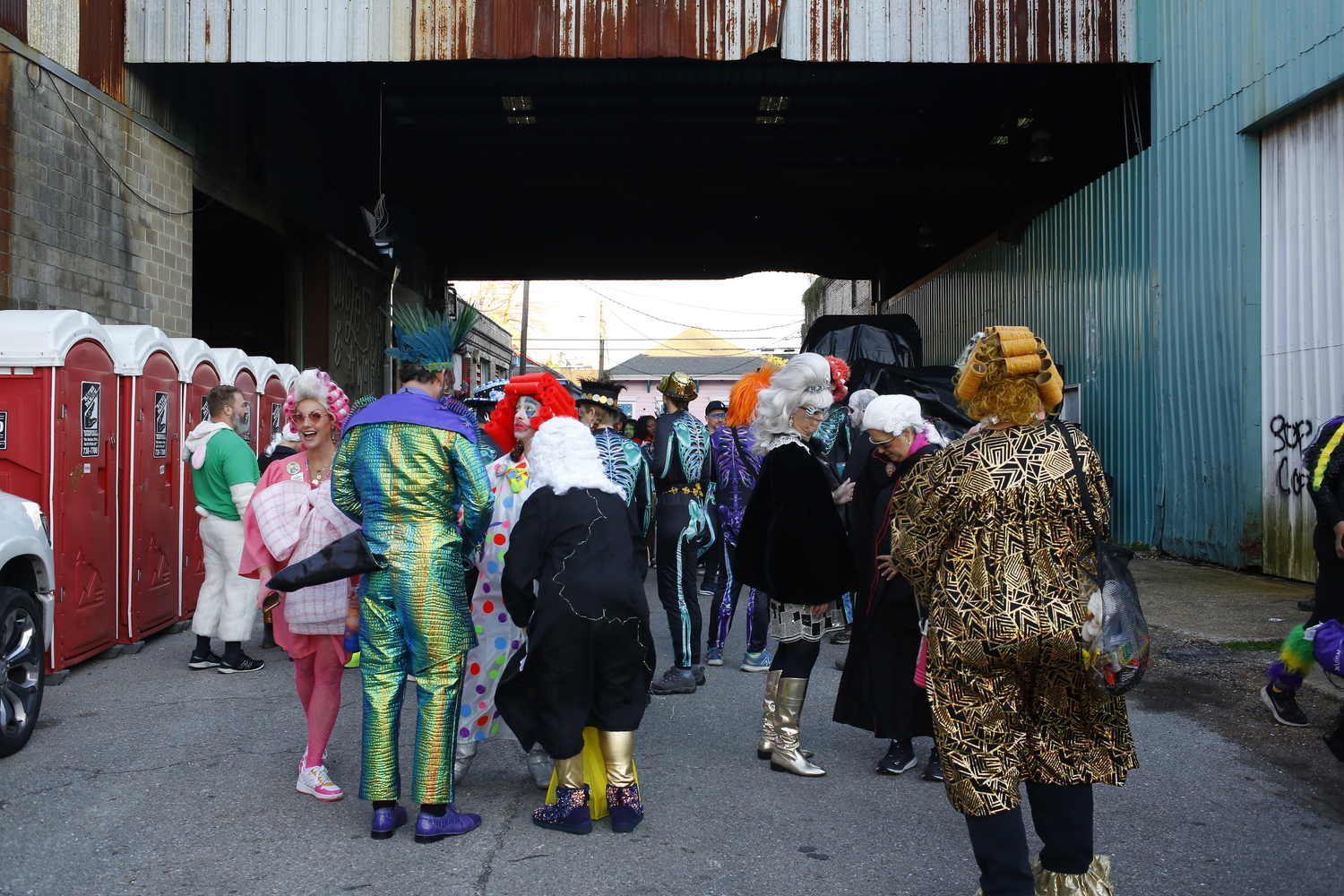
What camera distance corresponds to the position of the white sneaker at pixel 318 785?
4.19 meters

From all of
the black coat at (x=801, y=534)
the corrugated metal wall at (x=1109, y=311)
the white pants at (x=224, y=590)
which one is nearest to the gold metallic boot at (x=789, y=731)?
the black coat at (x=801, y=534)

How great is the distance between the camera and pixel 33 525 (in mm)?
5391

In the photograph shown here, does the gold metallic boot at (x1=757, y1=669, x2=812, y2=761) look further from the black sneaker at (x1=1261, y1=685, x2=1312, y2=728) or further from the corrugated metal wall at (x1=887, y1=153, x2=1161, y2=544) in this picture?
the corrugated metal wall at (x1=887, y1=153, x2=1161, y2=544)

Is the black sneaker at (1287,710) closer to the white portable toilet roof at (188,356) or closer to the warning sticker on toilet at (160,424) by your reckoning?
the warning sticker on toilet at (160,424)

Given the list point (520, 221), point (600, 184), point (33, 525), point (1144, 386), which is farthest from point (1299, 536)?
point (520, 221)

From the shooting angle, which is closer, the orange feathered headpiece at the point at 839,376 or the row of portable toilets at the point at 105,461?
the orange feathered headpiece at the point at 839,376

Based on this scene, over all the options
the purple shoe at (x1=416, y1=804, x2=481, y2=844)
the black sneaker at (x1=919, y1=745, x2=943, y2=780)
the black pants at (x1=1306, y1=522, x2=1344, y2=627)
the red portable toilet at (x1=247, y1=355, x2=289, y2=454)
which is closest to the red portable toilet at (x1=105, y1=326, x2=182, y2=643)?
the red portable toilet at (x1=247, y1=355, x2=289, y2=454)

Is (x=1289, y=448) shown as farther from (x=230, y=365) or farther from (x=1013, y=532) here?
(x=230, y=365)

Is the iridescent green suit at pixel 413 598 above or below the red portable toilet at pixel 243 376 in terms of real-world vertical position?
below

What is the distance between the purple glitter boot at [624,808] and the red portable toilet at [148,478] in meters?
4.69

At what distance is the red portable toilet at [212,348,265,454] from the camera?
8891 mm

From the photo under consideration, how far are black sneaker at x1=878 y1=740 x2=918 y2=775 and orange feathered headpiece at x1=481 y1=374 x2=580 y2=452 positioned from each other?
2.03 meters

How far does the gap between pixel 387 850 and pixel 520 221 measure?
19.1 metres

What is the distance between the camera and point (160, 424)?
7699 mm
